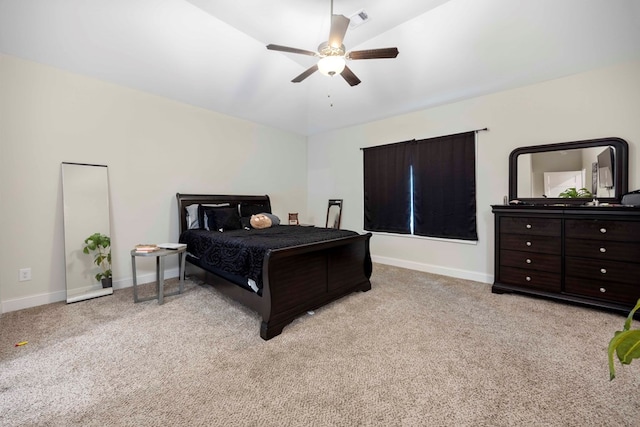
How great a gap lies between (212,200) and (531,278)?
14.5 feet

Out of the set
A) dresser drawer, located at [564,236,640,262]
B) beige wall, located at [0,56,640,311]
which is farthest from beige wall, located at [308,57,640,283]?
dresser drawer, located at [564,236,640,262]

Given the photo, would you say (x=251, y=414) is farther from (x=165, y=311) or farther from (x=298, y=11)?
(x=298, y=11)

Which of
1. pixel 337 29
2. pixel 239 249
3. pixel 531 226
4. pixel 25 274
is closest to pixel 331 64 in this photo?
pixel 337 29

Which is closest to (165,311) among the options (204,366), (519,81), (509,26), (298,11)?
(204,366)

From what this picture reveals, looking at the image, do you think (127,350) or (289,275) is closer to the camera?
(127,350)

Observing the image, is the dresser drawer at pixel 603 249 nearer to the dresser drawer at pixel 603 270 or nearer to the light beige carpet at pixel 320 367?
the dresser drawer at pixel 603 270

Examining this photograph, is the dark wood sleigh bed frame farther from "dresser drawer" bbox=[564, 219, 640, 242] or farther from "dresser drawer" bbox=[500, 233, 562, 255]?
"dresser drawer" bbox=[564, 219, 640, 242]

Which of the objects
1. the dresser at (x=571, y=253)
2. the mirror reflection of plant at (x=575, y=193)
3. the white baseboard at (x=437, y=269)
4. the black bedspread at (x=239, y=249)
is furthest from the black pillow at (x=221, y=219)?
the mirror reflection of plant at (x=575, y=193)

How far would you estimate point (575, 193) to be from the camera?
3.11 meters

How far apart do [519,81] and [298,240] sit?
3.36m

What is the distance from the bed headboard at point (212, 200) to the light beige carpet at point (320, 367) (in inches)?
57.0

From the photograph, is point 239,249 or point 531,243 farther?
point 531,243

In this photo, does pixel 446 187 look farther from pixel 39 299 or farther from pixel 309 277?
pixel 39 299

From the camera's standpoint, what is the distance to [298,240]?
2646mm
